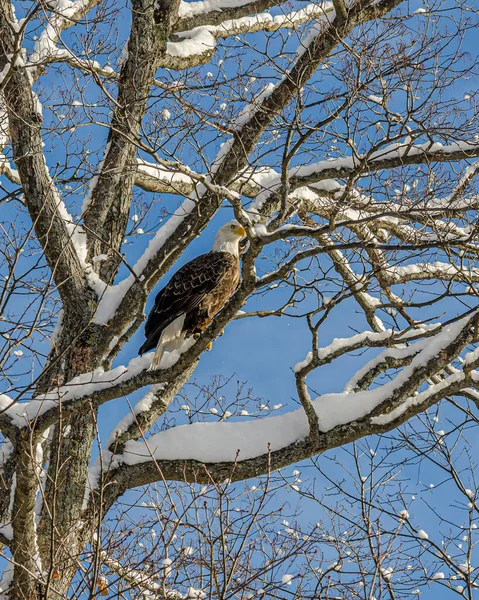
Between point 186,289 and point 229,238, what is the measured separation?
97cm

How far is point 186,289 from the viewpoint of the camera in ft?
22.6

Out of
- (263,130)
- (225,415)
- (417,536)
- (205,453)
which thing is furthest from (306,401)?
(225,415)

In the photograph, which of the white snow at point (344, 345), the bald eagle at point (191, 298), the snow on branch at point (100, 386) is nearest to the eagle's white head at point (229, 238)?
the bald eagle at point (191, 298)

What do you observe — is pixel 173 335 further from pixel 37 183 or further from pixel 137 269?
pixel 37 183

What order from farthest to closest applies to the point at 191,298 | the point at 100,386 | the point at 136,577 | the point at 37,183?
the point at 37,183 < the point at 191,298 < the point at 100,386 < the point at 136,577

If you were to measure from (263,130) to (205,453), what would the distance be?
10.9 feet

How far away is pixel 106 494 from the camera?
6.20 m

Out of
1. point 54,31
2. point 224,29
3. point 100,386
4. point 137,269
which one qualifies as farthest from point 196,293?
point 224,29

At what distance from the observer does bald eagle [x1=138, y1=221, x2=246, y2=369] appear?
6.73 meters

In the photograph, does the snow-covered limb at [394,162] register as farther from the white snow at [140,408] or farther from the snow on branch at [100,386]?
the white snow at [140,408]

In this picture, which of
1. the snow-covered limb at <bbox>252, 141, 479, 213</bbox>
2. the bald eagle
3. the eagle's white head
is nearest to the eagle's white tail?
the bald eagle

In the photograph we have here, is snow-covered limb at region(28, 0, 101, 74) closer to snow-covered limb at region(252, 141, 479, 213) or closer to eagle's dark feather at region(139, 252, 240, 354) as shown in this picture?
eagle's dark feather at region(139, 252, 240, 354)

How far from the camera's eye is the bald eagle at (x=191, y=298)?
673cm

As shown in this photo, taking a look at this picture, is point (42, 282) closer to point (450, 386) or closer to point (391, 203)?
point (391, 203)
